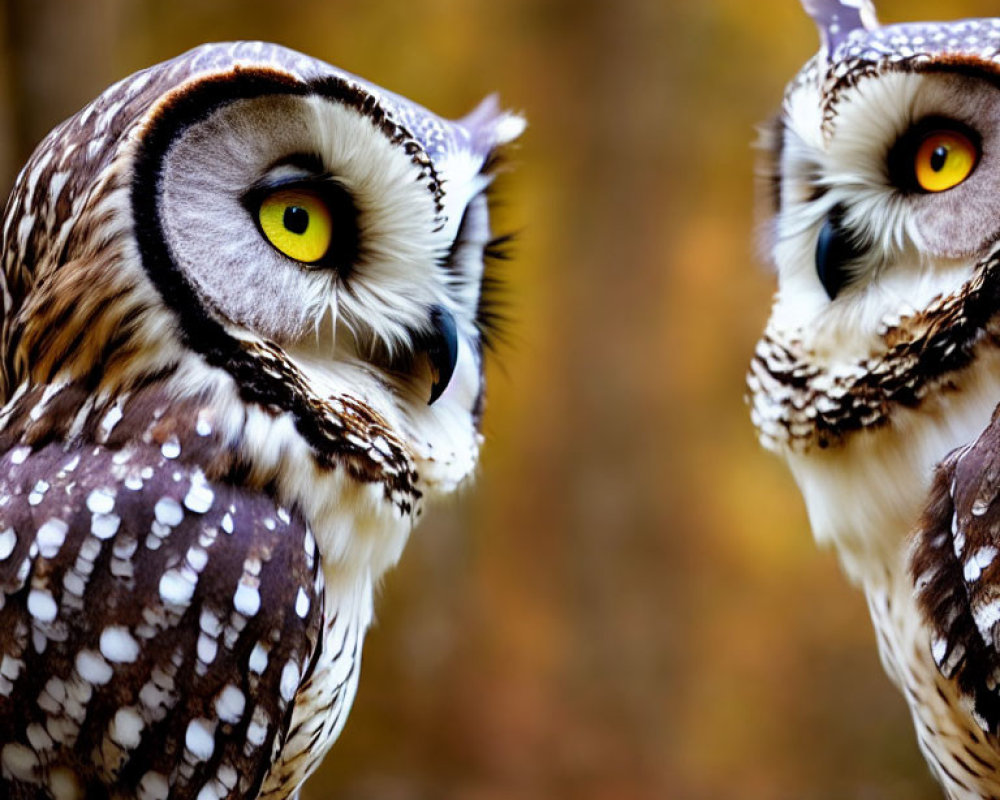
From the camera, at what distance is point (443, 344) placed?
4.70 ft

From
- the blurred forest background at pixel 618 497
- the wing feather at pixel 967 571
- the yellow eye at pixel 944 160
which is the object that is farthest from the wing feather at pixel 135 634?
the blurred forest background at pixel 618 497

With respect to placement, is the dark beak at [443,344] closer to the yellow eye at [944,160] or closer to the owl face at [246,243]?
the owl face at [246,243]

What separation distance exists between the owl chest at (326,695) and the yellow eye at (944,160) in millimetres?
924

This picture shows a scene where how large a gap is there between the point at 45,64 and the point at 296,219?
184cm

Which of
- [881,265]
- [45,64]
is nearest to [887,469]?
[881,265]

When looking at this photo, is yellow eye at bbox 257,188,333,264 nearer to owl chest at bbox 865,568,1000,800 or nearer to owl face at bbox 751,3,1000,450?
owl face at bbox 751,3,1000,450

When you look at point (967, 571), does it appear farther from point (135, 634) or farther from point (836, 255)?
point (135, 634)

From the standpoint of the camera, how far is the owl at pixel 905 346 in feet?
4.50

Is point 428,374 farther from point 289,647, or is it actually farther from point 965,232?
point 965,232

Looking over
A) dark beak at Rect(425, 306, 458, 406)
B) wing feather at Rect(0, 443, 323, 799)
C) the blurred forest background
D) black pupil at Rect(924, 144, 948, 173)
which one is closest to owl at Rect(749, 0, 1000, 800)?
black pupil at Rect(924, 144, 948, 173)

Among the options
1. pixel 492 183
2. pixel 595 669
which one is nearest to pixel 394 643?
pixel 595 669

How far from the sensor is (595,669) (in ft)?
14.6

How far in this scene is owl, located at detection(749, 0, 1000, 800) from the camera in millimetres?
1371

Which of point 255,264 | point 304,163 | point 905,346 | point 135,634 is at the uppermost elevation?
point 905,346
